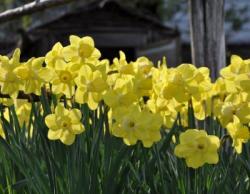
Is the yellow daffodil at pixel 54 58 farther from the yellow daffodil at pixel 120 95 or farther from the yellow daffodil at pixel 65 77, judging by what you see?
the yellow daffodil at pixel 120 95

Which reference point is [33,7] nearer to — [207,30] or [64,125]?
[207,30]

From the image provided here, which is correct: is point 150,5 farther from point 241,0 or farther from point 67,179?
point 67,179

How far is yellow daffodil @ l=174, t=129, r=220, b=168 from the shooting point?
1799mm

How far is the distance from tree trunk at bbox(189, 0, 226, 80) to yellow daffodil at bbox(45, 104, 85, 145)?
134 cm

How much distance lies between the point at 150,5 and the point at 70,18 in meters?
3.29

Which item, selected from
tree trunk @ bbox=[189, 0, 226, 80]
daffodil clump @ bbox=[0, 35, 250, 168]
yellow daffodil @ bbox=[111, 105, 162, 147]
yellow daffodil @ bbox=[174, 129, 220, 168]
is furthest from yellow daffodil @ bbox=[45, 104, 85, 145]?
tree trunk @ bbox=[189, 0, 226, 80]

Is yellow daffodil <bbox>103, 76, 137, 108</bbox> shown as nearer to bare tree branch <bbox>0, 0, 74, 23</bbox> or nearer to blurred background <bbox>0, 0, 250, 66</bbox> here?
bare tree branch <bbox>0, 0, 74, 23</bbox>

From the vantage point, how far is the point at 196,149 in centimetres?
181

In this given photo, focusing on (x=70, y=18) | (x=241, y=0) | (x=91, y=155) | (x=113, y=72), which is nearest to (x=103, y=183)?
(x=91, y=155)

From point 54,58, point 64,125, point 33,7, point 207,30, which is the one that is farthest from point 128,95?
point 33,7

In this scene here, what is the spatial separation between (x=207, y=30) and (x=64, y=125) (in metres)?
1.40

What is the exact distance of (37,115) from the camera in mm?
2061

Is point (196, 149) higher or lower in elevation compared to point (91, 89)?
lower

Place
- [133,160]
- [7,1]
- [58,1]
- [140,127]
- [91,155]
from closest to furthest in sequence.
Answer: [140,127] < [91,155] < [133,160] < [58,1] < [7,1]
